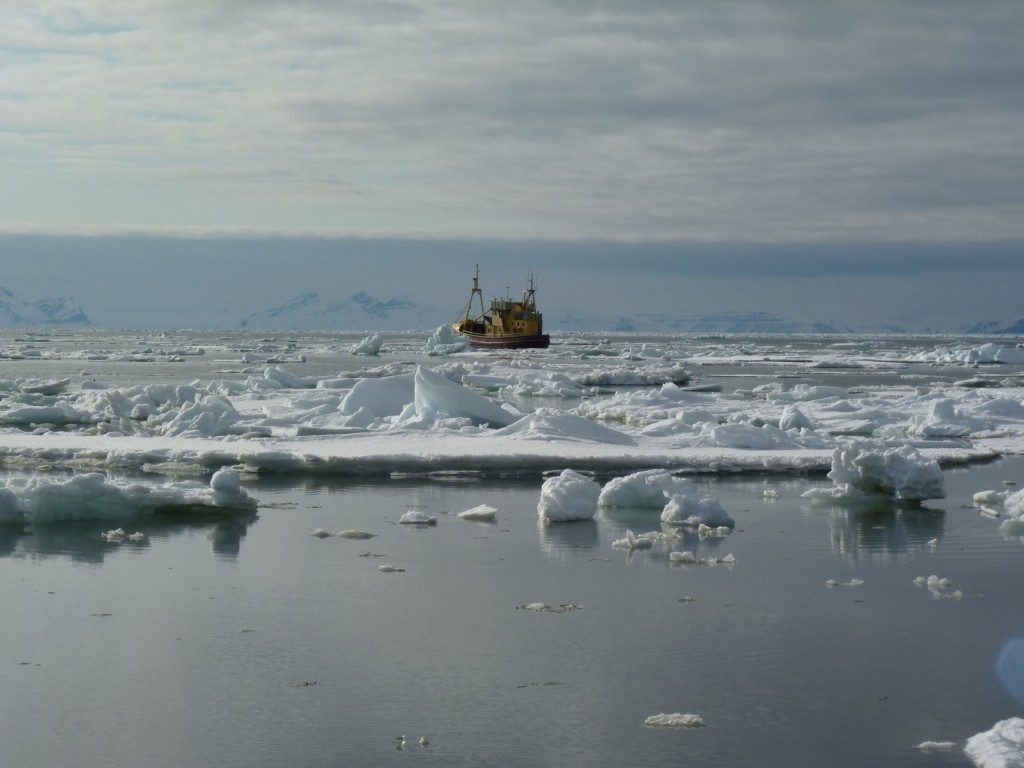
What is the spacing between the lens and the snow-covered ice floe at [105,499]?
10500 mm

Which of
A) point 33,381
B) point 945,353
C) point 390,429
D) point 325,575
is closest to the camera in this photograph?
point 325,575

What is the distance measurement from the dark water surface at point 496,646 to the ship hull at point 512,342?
47.4 m

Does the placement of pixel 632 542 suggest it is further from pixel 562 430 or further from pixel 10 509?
pixel 562 430

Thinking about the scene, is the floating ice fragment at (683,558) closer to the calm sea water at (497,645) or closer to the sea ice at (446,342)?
the calm sea water at (497,645)

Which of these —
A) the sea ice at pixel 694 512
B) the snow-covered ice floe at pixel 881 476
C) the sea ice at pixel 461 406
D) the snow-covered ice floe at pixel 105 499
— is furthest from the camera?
the sea ice at pixel 461 406

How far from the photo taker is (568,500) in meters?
10.6

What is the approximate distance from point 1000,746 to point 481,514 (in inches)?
255

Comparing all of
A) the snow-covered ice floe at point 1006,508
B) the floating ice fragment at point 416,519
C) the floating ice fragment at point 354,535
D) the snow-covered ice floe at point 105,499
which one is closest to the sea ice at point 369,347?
the snow-covered ice floe at point 105,499

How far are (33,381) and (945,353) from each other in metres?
41.6

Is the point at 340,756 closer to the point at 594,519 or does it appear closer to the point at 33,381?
the point at 594,519

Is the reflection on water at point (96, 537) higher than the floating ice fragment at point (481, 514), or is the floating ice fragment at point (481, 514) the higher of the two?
the floating ice fragment at point (481, 514)

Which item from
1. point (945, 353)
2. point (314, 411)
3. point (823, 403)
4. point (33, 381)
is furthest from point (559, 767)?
point (945, 353)

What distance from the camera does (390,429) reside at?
16.4 m

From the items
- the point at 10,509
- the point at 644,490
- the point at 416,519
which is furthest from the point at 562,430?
the point at 10,509
